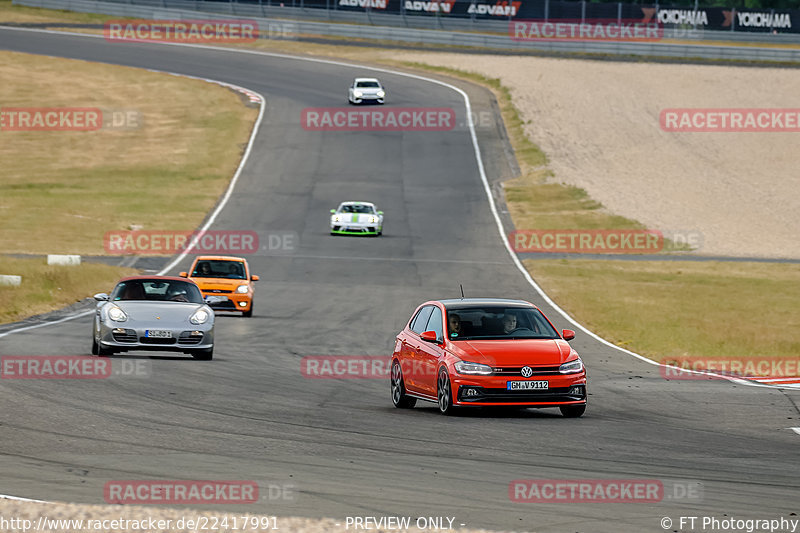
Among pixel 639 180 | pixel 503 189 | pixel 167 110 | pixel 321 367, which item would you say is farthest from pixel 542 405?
pixel 167 110

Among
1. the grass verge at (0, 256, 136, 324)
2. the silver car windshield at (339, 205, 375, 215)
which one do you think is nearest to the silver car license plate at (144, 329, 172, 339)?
the grass verge at (0, 256, 136, 324)

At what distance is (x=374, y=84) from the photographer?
67.2 m

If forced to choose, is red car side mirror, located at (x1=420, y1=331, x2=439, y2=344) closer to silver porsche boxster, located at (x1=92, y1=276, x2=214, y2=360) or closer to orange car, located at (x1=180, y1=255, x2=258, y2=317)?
silver porsche boxster, located at (x1=92, y1=276, x2=214, y2=360)

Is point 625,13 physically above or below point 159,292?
above

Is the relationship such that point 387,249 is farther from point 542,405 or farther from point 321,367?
point 542,405

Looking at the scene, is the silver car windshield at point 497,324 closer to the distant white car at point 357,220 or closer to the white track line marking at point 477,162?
the white track line marking at point 477,162

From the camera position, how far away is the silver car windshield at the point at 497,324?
47.8 ft

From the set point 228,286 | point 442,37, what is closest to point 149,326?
point 228,286

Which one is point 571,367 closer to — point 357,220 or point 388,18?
point 357,220

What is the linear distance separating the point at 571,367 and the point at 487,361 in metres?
0.94

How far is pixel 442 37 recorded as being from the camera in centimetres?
8419

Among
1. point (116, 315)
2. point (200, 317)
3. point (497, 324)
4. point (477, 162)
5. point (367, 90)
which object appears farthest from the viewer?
point (367, 90)

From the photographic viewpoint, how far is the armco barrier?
260 ft

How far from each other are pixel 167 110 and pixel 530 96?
20908 millimetres
